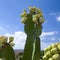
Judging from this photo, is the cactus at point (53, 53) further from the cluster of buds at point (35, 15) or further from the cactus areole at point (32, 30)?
the cluster of buds at point (35, 15)

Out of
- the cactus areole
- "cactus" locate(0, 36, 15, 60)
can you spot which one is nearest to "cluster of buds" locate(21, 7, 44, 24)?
the cactus areole

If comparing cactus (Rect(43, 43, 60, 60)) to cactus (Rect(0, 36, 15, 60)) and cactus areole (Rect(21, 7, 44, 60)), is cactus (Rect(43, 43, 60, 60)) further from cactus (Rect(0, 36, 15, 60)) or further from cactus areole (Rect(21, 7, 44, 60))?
cactus (Rect(0, 36, 15, 60))

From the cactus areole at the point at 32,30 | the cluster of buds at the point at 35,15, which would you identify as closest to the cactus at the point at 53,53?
the cactus areole at the point at 32,30

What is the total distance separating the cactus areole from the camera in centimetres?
167

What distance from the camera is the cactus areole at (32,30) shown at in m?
1.67

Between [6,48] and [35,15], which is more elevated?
[35,15]

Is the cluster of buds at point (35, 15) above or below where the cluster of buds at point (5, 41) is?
above

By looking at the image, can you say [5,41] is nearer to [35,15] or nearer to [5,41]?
[5,41]

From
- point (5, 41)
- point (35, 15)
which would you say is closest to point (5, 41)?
point (5, 41)

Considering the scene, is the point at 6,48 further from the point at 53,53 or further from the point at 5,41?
the point at 53,53

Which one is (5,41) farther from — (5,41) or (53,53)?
(53,53)

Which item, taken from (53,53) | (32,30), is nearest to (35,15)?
(32,30)

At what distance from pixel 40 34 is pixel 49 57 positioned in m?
0.14

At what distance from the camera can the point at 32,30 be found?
1733 millimetres
